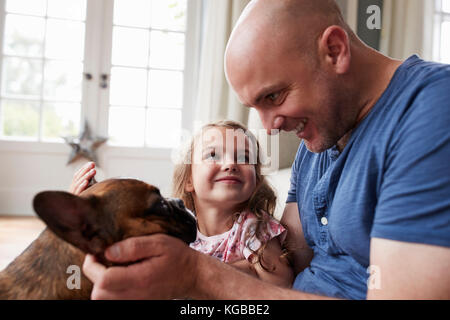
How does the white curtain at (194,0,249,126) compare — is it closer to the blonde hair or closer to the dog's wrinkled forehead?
the blonde hair

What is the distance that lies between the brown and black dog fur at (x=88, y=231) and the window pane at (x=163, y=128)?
3955mm

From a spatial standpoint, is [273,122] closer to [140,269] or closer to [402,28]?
[140,269]

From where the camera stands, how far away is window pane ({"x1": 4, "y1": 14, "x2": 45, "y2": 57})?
4637 millimetres

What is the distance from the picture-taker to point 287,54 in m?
1.15

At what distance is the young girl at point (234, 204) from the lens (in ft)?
5.28

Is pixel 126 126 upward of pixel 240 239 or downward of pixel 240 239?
upward

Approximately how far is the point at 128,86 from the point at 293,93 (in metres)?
4.02

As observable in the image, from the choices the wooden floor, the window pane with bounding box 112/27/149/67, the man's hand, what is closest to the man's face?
the man's hand

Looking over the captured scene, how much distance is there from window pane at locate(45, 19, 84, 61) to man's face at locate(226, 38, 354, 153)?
4058mm

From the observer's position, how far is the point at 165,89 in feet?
16.5

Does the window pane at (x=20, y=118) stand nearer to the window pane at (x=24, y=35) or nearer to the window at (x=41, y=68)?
the window at (x=41, y=68)

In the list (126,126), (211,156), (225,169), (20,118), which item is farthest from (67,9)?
(225,169)

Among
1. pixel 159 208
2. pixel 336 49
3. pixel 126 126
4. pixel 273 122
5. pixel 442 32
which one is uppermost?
pixel 442 32
